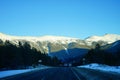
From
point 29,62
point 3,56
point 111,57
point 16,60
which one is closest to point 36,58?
point 29,62

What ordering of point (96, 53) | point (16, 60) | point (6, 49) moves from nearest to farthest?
point (6, 49)
point (16, 60)
point (96, 53)

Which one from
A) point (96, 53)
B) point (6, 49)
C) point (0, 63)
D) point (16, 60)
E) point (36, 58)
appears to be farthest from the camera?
point (36, 58)

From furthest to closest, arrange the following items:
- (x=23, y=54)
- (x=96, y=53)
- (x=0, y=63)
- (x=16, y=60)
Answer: (x=96, y=53) < (x=23, y=54) < (x=16, y=60) < (x=0, y=63)

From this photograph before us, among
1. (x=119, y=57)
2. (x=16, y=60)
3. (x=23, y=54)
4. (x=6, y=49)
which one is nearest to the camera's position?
(x=6, y=49)

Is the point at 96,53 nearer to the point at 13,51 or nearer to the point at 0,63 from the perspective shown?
the point at 13,51

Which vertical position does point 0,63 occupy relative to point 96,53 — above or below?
below

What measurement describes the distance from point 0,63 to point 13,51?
13262 millimetres

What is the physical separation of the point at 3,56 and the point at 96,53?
69.6m

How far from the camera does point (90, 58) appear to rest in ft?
575

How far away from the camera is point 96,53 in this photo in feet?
518

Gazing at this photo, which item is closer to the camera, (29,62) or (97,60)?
(29,62)

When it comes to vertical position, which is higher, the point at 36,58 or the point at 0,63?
the point at 36,58

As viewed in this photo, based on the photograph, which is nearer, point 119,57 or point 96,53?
point 119,57

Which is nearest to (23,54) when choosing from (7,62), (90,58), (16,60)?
(16,60)
